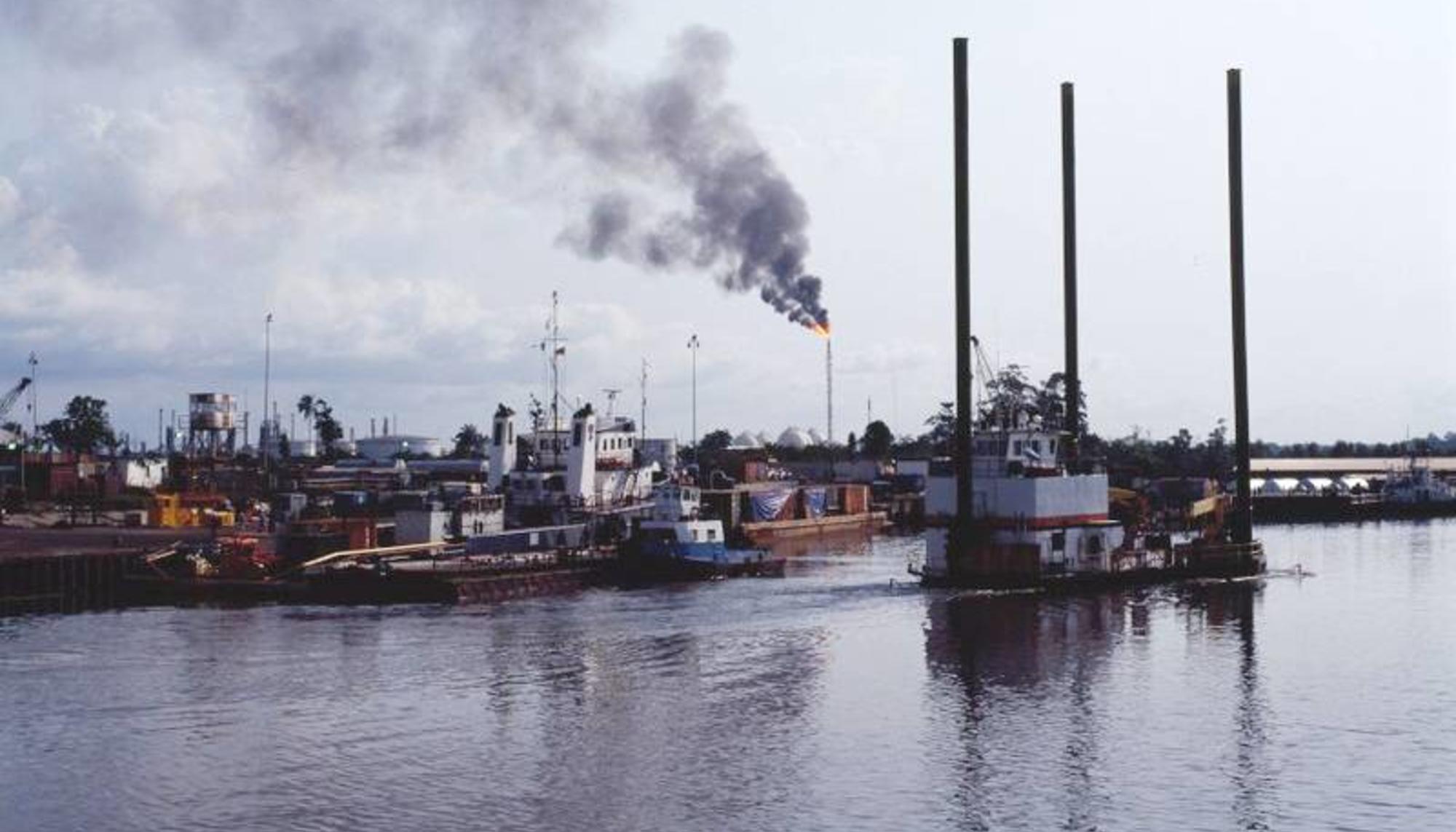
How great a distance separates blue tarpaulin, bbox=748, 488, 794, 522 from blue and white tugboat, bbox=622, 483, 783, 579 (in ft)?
164

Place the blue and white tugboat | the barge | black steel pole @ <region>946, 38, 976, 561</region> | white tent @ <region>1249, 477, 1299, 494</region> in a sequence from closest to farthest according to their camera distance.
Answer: black steel pole @ <region>946, 38, 976, 561</region> < the blue and white tugboat < the barge < white tent @ <region>1249, 477, 1299, 494</region>

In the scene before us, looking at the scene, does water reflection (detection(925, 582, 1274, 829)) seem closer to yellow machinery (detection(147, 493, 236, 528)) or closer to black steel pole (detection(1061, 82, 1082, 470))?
black steel pole (detection(1061, 82, 1082, 470))

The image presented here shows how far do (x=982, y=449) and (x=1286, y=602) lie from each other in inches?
618

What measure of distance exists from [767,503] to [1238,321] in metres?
59.6

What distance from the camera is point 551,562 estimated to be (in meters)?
83.7

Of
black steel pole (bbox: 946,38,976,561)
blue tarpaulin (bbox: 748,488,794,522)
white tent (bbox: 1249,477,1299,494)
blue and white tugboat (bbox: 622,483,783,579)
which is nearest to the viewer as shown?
black steel pole (bbox: 946,38,976,561)

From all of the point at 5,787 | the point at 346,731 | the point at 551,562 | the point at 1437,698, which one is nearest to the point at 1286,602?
the point at 1437,698

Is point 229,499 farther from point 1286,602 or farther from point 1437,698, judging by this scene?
point 1437,698

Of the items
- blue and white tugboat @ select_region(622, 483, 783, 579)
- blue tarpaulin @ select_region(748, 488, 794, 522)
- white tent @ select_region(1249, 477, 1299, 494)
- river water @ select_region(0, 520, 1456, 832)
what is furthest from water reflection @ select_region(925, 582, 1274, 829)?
white tent @ select_region(1249, 477, 1299, 494)

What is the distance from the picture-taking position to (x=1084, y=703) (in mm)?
51125

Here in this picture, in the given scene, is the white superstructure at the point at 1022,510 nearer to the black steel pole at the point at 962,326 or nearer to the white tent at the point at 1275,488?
the black steel pole at the point at 962,326

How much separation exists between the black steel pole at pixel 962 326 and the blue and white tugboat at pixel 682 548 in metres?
15.6

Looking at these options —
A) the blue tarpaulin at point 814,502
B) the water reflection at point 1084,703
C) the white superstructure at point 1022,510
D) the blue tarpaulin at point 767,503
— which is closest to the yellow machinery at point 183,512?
the blue tarpaulin at point 767,503

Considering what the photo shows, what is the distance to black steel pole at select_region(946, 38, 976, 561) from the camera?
76.9m
